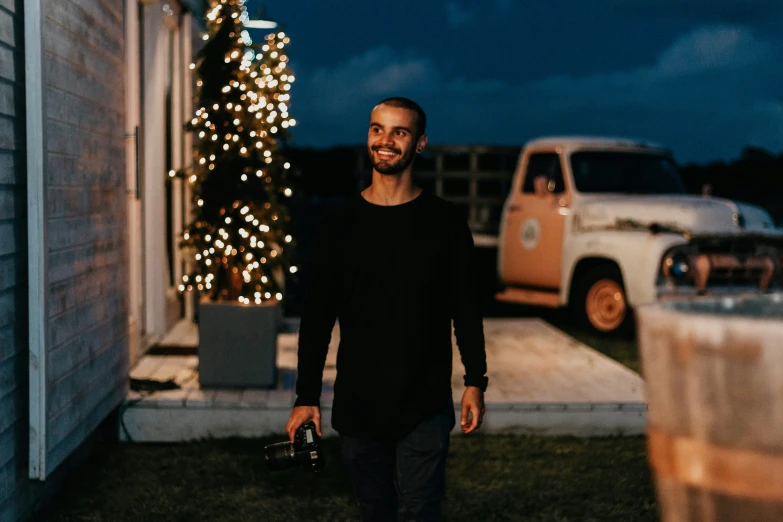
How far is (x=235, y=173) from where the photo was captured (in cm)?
689

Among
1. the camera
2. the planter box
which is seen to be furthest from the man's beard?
the planter box

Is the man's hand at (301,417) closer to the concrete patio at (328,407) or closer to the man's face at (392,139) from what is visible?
the man's face at (392,139)

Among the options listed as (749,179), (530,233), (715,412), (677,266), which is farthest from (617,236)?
(749,179)

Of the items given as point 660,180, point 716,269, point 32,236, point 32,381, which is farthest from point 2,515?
point 660,180

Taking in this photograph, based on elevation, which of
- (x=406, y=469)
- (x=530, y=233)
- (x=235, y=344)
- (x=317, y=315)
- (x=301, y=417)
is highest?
(x=317, y=315)

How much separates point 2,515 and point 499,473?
260cm

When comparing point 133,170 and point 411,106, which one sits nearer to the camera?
point 411,106

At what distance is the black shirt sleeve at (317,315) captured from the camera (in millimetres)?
3297

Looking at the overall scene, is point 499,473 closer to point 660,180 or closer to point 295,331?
point 295,331

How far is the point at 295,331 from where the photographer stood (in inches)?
387

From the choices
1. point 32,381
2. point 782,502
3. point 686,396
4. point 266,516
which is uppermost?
point 686,396

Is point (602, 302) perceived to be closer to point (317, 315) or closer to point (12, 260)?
point (12, 260)

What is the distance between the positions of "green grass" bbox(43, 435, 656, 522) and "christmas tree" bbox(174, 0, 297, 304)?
122cm

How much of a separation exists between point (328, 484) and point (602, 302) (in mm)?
6128
